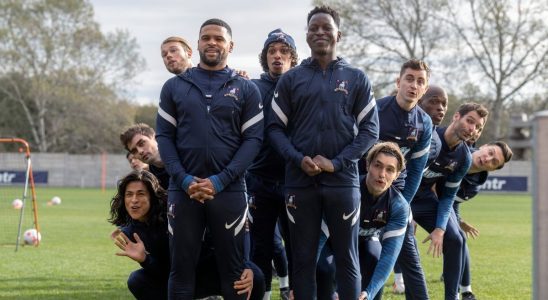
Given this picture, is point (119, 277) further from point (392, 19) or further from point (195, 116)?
point (392, 19)

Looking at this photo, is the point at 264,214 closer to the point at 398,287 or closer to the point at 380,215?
the point at 380,215

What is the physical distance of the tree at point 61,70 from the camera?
54.6 metres

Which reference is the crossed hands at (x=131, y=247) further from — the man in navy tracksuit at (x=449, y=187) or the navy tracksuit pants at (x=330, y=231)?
the man in navy tracksuit at (x=449, y=187)

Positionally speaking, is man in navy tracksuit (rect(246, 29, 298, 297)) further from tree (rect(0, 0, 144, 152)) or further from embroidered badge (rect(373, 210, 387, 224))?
tree (rect(0, 0, 144, 152))

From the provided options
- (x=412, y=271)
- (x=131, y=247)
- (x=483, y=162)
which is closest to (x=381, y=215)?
(x=412, y=271)

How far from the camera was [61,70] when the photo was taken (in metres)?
56.1

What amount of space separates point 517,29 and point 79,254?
118 ft

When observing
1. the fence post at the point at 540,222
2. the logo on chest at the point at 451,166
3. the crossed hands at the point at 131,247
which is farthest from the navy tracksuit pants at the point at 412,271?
the fence post at the point at 540,222

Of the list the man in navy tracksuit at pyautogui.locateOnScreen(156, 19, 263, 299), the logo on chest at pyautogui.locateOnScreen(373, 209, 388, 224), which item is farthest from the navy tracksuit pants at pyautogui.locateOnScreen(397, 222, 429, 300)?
the man in navy tracksuit at pyautogui.locateOnScreen(156, 19, 263, 299)

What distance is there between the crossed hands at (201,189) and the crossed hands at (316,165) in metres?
0.68

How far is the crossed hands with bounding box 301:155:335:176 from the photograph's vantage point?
5.83 metres

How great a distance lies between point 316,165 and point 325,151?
0.20 m

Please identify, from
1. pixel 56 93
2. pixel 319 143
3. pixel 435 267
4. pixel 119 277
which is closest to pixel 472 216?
pixel 435 267

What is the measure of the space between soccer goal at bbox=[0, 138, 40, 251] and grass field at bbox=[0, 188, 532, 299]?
0.44 meters
